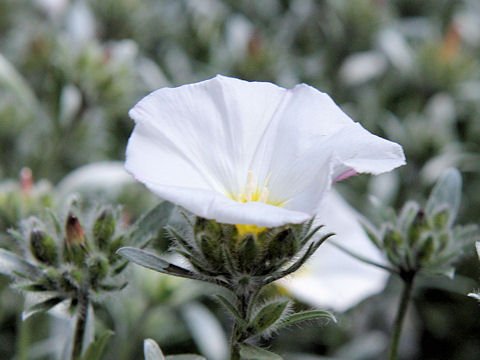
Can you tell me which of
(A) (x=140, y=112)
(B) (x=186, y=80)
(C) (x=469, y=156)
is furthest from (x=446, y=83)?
(A) (x=140, y=112)

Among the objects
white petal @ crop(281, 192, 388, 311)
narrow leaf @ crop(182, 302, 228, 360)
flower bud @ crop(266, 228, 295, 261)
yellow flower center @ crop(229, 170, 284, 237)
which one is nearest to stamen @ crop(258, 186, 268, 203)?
yellow flower center @ crop(229, 170, 284, 237)

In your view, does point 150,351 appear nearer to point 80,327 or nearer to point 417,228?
point 80,327

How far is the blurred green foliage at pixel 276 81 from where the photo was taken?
2004 mm

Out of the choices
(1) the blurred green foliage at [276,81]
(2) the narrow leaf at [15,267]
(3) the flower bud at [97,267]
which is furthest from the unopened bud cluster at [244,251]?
(1) the blurred green foliage at [276,81]

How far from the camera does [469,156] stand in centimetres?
213

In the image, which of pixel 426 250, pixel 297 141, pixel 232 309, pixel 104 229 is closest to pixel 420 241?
pixel 426 250

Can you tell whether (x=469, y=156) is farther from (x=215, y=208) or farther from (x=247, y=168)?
(x=215, y=208)

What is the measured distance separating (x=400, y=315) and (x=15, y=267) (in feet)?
2.23

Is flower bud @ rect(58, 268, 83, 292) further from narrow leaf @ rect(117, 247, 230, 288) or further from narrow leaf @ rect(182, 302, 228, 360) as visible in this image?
narrow leaf @ rect(182, 302, 228, 360)

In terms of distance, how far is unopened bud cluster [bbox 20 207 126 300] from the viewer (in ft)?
3.42

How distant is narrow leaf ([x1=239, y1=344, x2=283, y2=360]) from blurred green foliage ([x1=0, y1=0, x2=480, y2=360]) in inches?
29.3

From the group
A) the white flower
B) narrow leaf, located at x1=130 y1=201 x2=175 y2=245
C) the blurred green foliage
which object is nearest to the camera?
the white flower

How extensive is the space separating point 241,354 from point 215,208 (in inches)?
9.3

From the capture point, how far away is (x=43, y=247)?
42.1 inches
